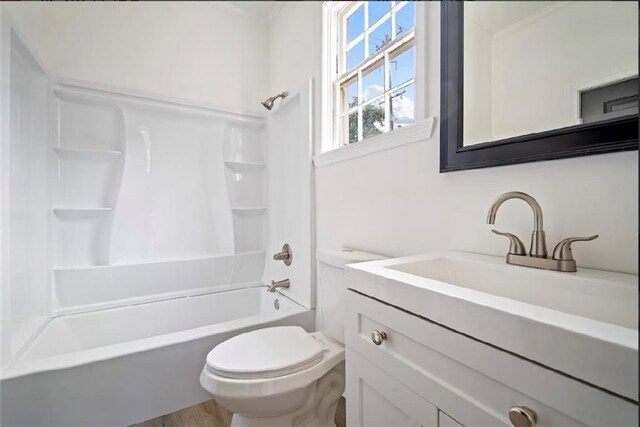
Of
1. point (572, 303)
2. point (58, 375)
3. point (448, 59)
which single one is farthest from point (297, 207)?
point (572, 303)

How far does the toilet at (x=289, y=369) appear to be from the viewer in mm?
988

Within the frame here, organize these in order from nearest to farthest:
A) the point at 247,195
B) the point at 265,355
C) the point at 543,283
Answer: the point at 543,283
the point at 265,355
the point at 247,195

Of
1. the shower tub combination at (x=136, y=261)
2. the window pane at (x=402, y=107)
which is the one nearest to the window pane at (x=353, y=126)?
the window pane at (x=402, y=107)

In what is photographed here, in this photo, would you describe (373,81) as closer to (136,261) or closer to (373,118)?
(373,118)

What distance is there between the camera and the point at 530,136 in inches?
31.6

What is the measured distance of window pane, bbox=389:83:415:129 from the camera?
1213 mm

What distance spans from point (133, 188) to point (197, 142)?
0.54 m

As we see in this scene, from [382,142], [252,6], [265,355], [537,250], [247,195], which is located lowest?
[265,355]

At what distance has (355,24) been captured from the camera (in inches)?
62.4

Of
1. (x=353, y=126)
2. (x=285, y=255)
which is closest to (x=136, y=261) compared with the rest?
(x=285, y=255)

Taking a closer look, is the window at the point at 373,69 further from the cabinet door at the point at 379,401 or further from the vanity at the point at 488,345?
the cabinet door at the point at 379,401

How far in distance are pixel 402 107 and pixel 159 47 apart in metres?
1.79

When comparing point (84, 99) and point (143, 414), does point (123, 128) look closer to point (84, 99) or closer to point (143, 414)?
point (84, 99)

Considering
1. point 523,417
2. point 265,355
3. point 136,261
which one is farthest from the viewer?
point 136,261
